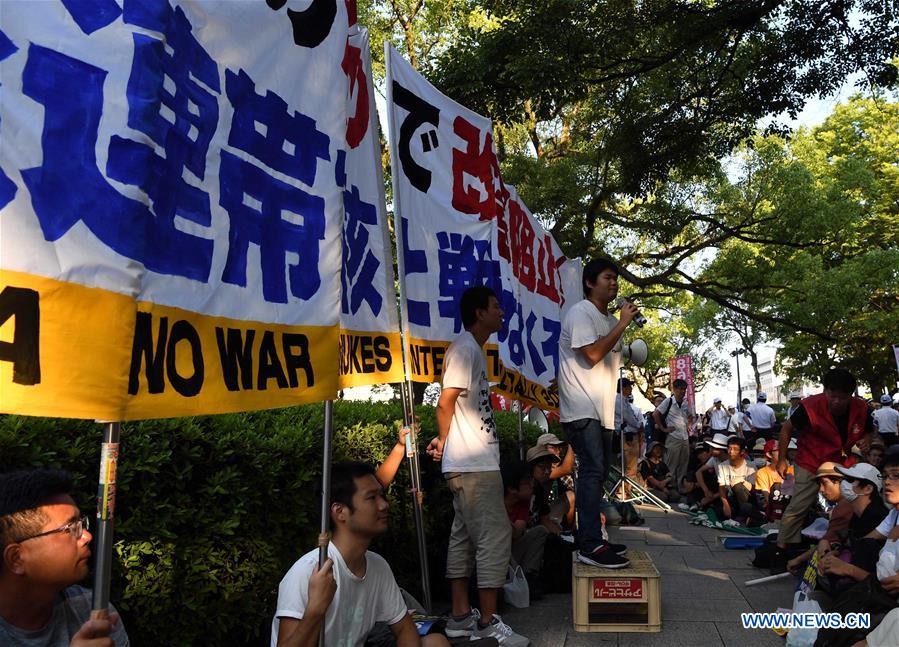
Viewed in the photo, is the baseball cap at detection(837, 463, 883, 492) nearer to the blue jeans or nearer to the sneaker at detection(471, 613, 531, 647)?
the blue jeans

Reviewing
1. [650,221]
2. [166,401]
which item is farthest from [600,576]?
[650,221]

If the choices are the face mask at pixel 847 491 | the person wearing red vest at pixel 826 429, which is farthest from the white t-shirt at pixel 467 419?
the person wearing red vest at pixel 826 429

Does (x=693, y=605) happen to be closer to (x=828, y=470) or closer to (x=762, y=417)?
(x=828, y=470)

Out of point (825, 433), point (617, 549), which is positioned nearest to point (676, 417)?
point (825, 433)

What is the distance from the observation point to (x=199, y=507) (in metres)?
3.59

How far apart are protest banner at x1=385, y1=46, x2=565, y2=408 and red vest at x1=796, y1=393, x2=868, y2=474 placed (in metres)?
2.19

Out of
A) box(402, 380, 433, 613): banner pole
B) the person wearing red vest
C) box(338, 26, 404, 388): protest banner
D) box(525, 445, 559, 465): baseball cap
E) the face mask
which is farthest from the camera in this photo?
box(525, 445, 559, 465): baseball cap

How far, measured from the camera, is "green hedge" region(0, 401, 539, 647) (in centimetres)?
312

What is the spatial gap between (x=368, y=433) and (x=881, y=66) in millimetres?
8512

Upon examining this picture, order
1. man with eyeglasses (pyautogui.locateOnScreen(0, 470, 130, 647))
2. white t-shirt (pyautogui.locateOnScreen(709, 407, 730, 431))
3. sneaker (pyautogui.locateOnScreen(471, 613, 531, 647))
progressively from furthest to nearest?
1. white t-shirt (pyautogui.locateOnScreen(709, 407, 730, 431))
2. sneaker (pyautogui.locateOnScreen(471, 613, 531, 647))
3. man with eyeglasses (pyautogui.locateOnScreen(0, 470, 130, 647))

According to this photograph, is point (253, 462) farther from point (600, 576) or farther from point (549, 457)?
point (549, 457)

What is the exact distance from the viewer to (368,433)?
543 cm

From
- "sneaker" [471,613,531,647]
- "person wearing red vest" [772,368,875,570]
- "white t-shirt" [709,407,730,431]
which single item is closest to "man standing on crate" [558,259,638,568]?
"sneaker" [471,613,531,647]

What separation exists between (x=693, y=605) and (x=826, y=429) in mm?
1761
